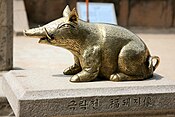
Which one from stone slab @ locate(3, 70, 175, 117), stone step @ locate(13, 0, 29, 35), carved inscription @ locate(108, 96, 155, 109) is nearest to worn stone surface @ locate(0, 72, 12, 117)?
stone slab @ locate(3, 70, 175, 117)

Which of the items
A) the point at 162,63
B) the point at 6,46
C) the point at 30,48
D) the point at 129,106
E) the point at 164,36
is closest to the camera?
the point at 129,106

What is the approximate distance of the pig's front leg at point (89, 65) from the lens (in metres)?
2.40

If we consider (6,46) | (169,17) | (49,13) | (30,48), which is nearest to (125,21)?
(169,17)

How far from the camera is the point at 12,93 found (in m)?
2.34

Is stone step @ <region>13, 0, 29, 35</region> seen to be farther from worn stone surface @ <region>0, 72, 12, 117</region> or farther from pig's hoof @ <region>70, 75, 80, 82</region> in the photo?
pig's hoof @ <region>70, 75, 80, 82</region>

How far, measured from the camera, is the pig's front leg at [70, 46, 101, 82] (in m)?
2.40

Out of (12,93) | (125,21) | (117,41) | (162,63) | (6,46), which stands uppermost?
(117,41)

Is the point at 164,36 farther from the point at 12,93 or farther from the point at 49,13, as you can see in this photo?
the point at 12,93

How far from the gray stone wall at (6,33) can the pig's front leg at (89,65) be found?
1.40 m

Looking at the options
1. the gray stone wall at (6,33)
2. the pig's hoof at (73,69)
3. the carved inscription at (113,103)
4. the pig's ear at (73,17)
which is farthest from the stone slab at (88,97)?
the gray stone wall at (6,33)

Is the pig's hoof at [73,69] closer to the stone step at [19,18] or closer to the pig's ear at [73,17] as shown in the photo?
the pig's ear at [73,17]

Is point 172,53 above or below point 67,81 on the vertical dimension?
below

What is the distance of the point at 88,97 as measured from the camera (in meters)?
2.24

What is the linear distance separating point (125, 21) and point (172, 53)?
2753 millimetres
